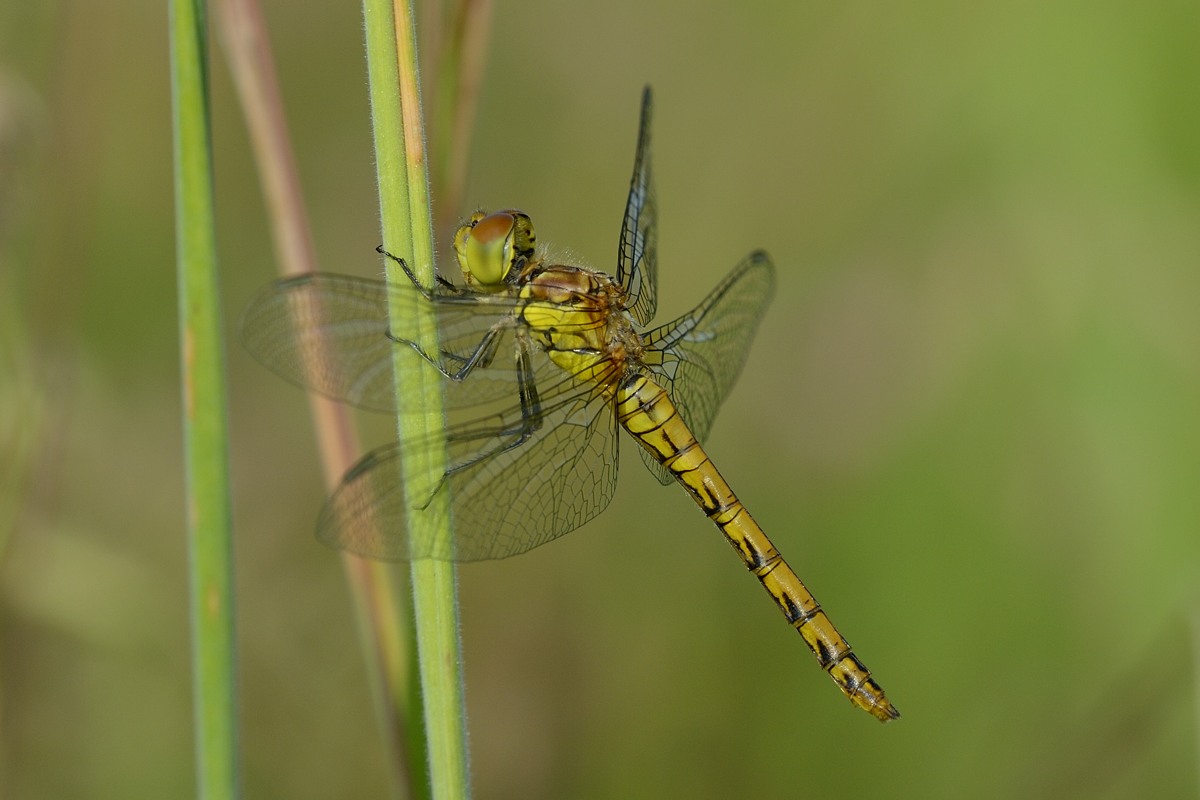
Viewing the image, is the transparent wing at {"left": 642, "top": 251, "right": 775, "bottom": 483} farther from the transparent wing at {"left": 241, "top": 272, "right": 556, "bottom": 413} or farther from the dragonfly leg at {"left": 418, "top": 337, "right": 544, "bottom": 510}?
the transparent wing at {"left": 241, "top": 272, "right": 556, "bottom": 413}

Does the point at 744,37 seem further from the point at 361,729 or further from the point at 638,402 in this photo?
the point at 361,729

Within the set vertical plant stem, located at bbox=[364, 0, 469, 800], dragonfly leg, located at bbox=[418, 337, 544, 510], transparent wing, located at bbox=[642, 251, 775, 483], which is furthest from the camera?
transparent wing, located at bbox=[642, 251, 775, 483]

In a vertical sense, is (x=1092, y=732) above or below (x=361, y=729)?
below

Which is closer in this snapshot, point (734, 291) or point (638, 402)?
point (638, 402)

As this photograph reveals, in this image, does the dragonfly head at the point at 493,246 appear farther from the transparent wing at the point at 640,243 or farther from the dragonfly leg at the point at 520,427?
the transparent wing at the point at 640,243

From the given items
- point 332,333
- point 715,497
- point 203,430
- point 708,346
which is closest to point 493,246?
point 332,333

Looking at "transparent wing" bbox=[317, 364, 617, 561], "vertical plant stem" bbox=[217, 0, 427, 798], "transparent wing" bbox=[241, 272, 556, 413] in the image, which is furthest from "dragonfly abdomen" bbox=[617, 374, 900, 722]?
"vertical plant stem" bbox=[217, 0, 427, 798]

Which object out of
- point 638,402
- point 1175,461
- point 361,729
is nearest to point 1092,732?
point 1175,461
